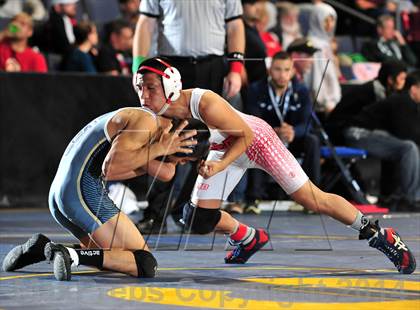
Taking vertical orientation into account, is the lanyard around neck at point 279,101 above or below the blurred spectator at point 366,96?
above

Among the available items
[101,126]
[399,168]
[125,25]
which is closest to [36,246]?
[101,126]

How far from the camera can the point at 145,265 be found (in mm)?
6223

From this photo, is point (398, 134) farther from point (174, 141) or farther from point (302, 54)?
point (174, 141)

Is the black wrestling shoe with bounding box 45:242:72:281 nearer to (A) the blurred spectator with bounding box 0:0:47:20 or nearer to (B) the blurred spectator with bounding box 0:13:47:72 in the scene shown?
(B) the blurred spectator with bounding box 0:13:47:72

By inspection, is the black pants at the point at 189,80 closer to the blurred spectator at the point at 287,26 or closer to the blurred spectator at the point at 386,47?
the blurred spectator at the point at 287,26

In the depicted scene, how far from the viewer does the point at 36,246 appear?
638cm

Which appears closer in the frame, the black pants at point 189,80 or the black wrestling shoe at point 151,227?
the black pants at point 189,80

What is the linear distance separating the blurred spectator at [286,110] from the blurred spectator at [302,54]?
40 cm

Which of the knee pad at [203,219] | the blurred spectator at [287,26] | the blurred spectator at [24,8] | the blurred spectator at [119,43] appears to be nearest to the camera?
the knee pad at [203,219]

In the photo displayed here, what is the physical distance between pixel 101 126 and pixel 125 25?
22.0ft

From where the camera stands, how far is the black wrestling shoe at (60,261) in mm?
6039

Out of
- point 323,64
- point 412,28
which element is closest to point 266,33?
point 323,64

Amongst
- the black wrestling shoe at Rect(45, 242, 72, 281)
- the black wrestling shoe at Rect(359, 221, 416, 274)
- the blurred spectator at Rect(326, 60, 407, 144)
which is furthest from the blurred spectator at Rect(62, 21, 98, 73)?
the black wrestling shoe at Rect(45, 242, 72, 281)

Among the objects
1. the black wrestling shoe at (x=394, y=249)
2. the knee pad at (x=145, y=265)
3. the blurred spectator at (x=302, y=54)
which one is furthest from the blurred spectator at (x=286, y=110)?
the knee pad at (x=145, y=265)
